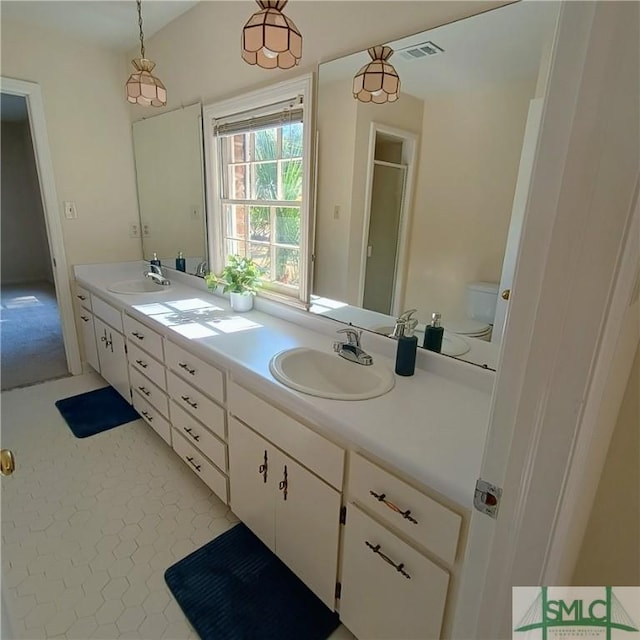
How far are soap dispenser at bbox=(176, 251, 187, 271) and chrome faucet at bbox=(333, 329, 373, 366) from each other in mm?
1717

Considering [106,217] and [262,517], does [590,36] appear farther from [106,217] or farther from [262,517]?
[106,217]

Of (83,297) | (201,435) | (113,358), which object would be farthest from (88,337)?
(201,435)

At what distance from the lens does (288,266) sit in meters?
2.01

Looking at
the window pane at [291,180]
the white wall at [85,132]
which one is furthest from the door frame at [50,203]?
the window pane at [291,180]

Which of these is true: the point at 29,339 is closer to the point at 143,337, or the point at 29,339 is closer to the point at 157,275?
the point at 157,275

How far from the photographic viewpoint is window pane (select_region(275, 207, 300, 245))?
1.91m

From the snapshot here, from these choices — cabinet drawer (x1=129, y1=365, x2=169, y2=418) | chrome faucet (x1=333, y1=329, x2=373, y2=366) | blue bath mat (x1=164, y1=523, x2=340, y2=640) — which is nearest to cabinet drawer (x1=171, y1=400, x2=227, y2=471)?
cabinet drawer (x1=129, y1=365, x2=169, y2=418)

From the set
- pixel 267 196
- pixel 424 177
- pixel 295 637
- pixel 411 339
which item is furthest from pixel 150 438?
pixel 424 177

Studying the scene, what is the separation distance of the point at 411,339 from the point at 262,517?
92 cm

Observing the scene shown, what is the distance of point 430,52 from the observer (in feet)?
4.15

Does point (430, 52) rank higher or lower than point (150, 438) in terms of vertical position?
higher

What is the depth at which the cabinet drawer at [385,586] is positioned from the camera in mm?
929

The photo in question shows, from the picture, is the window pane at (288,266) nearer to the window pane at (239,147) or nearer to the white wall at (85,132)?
the window pane at (239,147)

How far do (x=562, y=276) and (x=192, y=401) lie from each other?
162cm
